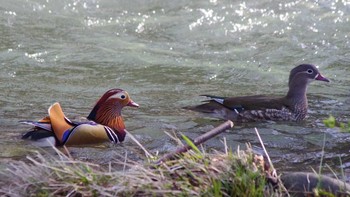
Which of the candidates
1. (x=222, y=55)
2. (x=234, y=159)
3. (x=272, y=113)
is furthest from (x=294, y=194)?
(x=222, y=55)

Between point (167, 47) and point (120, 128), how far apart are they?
501 cm

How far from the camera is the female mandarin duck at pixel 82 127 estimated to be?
6723mm

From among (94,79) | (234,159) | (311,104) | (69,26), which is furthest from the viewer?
(69,26)

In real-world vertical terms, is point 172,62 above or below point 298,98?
above

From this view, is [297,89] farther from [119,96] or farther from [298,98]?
[119,96]

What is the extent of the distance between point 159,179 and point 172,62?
706 centimetres

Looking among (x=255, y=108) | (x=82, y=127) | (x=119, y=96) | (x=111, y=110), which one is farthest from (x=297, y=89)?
(x=82, y=127)

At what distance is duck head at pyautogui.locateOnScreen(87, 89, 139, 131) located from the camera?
7227mm

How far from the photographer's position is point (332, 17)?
43.8 feet

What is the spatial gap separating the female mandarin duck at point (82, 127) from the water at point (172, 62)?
0.42 feet

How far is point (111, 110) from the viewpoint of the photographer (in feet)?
23.9

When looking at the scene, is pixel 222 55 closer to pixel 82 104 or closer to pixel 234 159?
pixel 82 104

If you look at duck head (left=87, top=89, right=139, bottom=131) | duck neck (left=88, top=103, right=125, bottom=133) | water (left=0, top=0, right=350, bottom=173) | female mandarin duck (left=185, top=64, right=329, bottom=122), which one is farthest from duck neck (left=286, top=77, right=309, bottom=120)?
duck neck (left=88, top=103, right=125, bottom=133)

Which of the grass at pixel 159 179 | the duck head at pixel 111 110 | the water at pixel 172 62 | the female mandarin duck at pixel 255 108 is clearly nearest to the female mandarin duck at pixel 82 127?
the duck head at pixel 111 110
